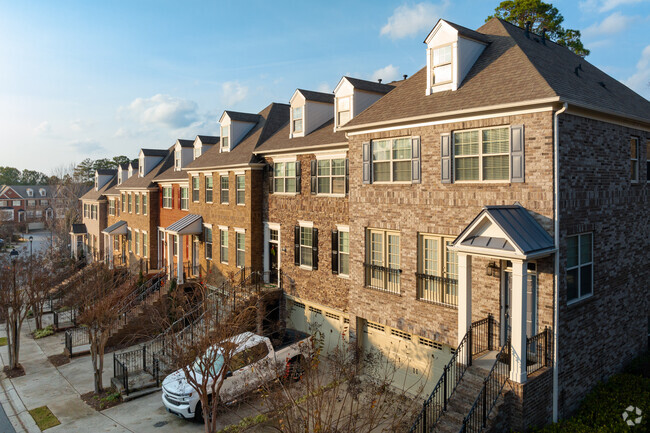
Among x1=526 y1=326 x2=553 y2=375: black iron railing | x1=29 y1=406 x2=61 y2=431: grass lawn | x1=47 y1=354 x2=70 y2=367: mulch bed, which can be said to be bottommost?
x1=47 y1=354 x2=70 y2=367: mulch bed

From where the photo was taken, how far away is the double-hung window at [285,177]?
1966 centimetres

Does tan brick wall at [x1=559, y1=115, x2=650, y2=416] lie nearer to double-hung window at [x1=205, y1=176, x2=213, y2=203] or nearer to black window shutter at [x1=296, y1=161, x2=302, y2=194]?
black window shutter at [x1=296, y1=161, x2=302, y2=194]

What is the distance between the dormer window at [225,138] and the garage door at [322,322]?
9.77 meters

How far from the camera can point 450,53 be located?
13.6 m

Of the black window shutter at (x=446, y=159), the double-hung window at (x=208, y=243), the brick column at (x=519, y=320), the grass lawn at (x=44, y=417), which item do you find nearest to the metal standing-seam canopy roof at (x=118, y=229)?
the double-hung window at (x=208, y=243)

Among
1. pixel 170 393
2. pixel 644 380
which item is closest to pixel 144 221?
pixel 170 393

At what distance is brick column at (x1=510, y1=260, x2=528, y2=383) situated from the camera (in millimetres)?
10164

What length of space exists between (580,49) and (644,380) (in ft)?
71.6

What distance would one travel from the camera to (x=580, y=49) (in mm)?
27281

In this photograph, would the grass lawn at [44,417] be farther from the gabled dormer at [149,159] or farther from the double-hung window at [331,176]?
the gabled dormer at [149,159]

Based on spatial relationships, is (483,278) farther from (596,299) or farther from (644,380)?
(644,380)

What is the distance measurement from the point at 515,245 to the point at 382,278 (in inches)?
224

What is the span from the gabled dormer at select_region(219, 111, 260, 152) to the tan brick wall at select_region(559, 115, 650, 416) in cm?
1736

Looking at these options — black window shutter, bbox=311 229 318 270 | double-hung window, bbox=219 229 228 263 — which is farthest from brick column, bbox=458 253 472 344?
double-hung window, bbox=219 229 228 263
